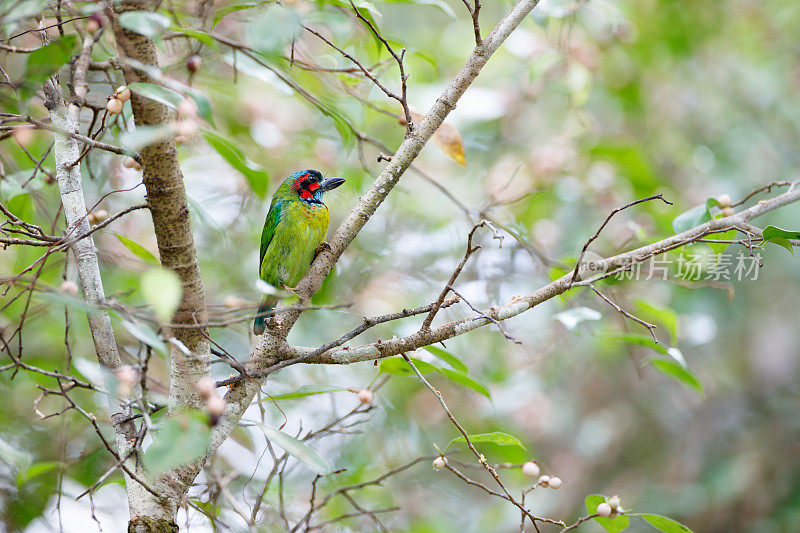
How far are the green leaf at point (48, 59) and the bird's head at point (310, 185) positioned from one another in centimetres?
171

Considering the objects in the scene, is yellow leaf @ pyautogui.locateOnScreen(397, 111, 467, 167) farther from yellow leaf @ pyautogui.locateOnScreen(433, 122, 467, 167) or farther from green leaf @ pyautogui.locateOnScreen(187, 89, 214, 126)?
green leaf @ pyautogui.locateOnScreen(187, 89, 214, 126)

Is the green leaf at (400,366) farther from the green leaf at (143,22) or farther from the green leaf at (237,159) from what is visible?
the green leaf at (143,22)

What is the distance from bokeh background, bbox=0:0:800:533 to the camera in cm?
362

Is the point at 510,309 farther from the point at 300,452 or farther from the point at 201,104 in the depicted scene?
the point at 201,104

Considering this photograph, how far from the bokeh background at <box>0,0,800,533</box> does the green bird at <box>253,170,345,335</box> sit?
0.73 feet

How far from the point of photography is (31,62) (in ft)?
5.05

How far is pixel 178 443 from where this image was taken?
117 cm

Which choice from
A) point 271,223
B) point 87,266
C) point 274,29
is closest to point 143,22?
point 274,29

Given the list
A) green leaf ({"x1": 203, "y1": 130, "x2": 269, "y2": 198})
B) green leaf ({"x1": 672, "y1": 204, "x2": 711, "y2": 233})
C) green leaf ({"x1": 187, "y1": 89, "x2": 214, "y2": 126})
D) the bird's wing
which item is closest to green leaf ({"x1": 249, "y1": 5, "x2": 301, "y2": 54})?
green leaf ({"x1": 187, "y1": 89, "x2": 214, "y2": 126})

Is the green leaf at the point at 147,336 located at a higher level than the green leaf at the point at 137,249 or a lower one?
lower

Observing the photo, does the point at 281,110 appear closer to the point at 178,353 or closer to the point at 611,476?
the point at 178,353

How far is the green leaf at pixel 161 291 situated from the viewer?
1101 mm

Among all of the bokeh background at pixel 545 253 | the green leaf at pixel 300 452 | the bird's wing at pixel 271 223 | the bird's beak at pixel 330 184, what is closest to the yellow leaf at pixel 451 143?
the bokeh background at pixel 545 253

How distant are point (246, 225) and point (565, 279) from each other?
2796 mm
